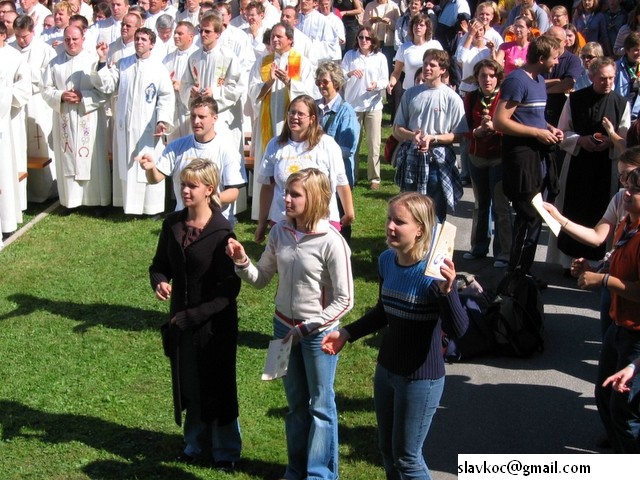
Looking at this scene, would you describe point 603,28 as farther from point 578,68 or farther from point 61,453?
point 61,453

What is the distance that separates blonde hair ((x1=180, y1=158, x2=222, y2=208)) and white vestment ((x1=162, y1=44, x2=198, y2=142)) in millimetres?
5682

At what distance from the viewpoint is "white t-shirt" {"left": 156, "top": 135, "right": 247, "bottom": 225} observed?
7.48 metres

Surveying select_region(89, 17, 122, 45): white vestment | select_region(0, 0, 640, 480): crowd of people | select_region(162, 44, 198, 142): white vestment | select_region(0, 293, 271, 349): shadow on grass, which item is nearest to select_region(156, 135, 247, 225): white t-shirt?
select_region(0, 0, 640, 480): crowd of people

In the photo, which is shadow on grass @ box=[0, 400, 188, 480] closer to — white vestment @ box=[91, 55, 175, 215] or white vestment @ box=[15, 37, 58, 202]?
white vestment @ box=[91, 55, 175, 215]

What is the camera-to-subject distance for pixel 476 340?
7.42 meters

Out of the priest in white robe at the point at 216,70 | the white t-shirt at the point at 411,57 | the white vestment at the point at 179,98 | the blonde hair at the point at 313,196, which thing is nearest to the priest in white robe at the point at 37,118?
the white vestment at the point at 179,98

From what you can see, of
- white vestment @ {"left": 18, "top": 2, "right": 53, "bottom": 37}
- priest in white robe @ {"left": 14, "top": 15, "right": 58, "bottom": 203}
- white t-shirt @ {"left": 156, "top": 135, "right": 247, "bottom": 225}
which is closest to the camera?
white t-shirt @ {"left": 156, "top": 135, "right": 247, "bottom": 225}

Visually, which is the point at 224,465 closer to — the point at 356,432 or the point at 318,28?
the point at 356,432

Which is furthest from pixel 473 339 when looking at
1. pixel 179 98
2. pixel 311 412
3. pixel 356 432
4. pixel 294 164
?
pixel 179 98

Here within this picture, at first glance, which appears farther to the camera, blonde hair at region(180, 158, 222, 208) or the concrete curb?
the concrete curb

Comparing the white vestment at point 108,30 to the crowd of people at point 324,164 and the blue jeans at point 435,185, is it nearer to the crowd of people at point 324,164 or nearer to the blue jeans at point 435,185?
the crowd of people at point 324,164

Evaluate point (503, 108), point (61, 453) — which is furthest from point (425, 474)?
point (503, 108)

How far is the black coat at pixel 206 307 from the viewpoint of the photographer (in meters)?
5.74

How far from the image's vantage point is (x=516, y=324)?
7.43 m
